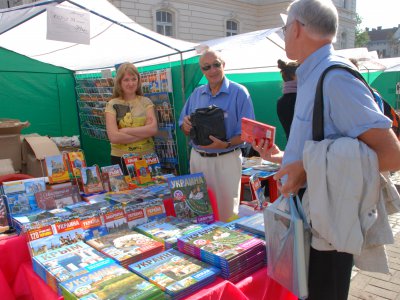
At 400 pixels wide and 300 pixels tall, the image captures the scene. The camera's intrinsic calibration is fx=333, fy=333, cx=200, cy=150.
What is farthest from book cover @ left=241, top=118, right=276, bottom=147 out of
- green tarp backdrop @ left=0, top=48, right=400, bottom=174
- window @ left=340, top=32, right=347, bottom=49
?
window @ left=340, top=32, right=347, bottom=49

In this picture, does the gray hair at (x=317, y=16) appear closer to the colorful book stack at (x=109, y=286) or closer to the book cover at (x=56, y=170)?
the colorful book stack at (x=109, y=286)

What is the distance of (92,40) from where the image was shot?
163 inches

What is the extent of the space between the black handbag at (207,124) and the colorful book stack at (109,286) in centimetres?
133

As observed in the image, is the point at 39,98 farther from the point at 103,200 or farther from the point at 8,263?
the point at 8,263

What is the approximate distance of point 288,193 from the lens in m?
→ 1.26

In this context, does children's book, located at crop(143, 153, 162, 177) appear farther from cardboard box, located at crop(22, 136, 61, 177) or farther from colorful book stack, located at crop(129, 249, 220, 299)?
cardboard box, located at crop(22, 136, 61, 177)

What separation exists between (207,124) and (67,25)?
151 cm

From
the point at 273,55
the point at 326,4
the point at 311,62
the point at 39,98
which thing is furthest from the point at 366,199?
the point at 273,55

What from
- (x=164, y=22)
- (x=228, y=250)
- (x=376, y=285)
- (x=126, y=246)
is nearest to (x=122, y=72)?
(x=126, y=246)

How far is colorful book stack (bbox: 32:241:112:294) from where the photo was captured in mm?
1379

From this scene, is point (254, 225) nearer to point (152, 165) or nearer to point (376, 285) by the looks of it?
point (152, 165)

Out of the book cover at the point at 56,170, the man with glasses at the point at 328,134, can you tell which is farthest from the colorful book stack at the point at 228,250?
Answer: the book cover at the point at 56,170

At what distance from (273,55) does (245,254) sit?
5195mm

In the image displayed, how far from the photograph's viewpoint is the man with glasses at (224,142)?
2604mm
